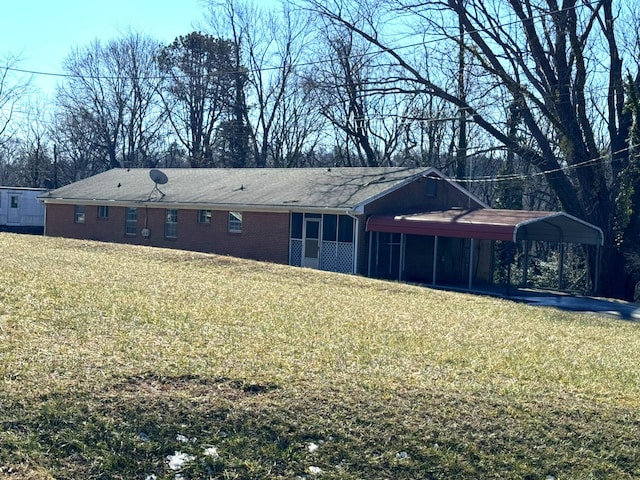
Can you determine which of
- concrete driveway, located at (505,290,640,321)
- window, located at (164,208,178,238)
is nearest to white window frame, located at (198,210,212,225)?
window, located at (164,208,178,238)

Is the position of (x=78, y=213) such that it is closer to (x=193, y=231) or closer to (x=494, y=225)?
(x=193, y=231)

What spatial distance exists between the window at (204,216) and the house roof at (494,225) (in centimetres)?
727

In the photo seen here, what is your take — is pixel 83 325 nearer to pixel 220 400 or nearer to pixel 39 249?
pixel 220 400

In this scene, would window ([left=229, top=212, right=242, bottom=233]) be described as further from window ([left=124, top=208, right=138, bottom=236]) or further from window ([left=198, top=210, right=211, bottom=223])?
window ([left=124, top=208, right=138, bottom=236])

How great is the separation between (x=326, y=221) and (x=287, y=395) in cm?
2154

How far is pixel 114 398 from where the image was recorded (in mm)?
7301

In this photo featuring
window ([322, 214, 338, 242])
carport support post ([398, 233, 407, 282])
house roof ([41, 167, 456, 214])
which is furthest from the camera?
house roof ([41, 167, 456, 214])

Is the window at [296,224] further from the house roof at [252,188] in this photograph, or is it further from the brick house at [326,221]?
the house roof at [252,188]

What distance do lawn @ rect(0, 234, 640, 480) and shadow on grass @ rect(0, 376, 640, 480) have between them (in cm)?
2

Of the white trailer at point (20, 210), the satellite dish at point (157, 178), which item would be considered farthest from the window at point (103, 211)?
the white trailer at point (20, 210)

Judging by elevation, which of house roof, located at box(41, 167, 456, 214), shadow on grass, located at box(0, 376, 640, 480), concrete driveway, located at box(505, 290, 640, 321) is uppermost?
house roof, located at box(41, 167, 456, 214)

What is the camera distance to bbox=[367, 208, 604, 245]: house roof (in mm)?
25891

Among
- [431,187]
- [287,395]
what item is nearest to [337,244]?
[431,187]

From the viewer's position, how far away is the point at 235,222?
31.5 meters
